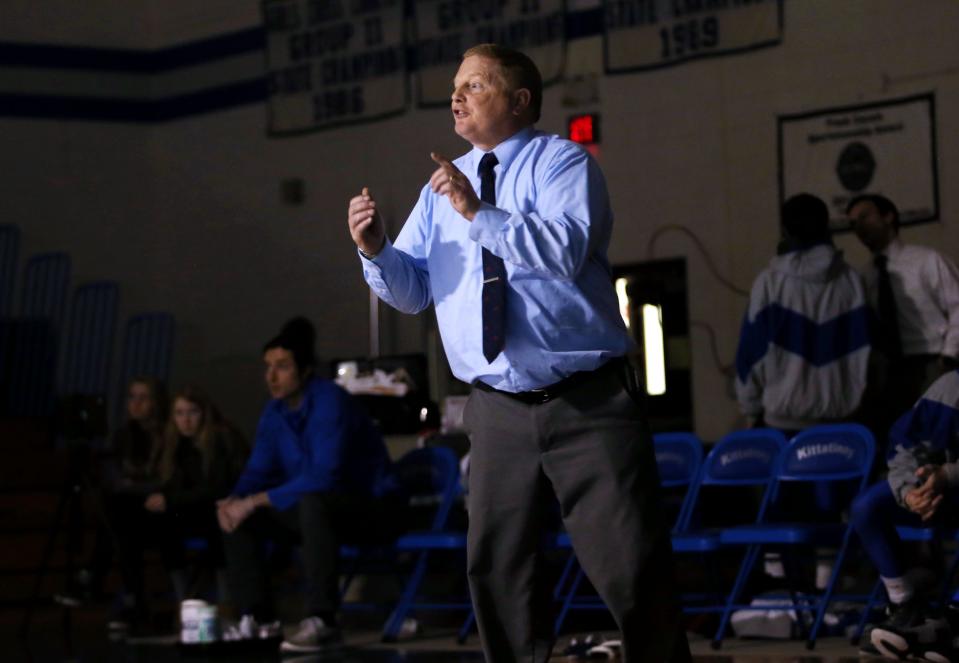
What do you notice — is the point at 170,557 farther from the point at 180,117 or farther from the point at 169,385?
the point at 180,117

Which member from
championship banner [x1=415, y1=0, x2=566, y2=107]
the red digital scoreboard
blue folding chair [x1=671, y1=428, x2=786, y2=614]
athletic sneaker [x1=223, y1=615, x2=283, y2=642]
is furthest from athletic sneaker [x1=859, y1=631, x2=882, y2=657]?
championship banner [x1=415, y1=0, x2=566, y2=107]

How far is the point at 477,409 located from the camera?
11.5 ft

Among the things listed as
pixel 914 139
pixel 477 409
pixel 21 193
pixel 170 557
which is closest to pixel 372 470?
pixel 170 557

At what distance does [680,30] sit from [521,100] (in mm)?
5582

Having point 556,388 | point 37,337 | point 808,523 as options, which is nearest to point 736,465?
point 808,523

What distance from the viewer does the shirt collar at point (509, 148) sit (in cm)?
349

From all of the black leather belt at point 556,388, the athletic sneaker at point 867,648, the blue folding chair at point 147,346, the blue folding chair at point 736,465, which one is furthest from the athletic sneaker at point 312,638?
the blue folding chair at point 147,346

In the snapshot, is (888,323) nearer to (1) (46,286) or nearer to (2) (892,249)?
(2) (892,249)

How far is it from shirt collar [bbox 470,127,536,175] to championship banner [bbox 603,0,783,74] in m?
5.30

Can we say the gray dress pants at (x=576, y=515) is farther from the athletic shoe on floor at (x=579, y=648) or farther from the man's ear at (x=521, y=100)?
the athletic shoe on floor at (x=579, y=648)

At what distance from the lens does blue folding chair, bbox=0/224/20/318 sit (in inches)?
440

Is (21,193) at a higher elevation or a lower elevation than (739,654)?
higher

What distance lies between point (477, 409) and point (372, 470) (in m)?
3.71

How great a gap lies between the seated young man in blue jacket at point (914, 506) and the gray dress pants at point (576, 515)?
218 cm
